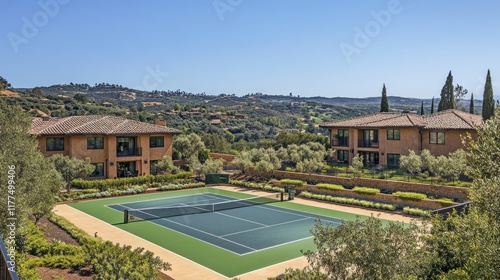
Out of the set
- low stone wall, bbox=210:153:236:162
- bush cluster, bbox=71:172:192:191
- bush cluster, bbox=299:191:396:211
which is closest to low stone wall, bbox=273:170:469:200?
bush cluster, bbox=299:191:396:211

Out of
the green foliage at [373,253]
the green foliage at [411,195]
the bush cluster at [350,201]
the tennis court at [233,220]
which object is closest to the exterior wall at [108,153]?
the tennis court at [233,220]

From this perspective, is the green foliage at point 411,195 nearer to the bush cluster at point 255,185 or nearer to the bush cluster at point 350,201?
the bush cluster at point 350,201

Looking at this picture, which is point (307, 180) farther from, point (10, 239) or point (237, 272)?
point (10, 239)

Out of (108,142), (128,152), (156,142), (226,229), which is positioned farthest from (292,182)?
(108,142)

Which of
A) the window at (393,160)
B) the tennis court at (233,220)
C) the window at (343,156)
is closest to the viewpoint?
the tennis court at (233,220)

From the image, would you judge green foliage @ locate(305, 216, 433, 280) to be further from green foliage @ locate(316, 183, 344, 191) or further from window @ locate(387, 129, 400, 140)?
window @ locate(387, 129, 400, 140)

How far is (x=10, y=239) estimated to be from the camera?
13.7 metres

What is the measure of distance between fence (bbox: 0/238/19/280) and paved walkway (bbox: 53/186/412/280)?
10.9m

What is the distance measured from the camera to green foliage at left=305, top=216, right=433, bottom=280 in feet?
31.0

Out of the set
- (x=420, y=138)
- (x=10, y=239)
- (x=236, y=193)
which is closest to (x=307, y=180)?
(x=236, y=193)

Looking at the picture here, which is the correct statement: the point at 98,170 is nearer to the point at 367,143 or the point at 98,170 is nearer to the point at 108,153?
the point at 108,153

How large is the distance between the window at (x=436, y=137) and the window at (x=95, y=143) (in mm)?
33358

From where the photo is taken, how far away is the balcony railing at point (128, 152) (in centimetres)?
4578

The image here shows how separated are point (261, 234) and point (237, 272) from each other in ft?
22.2
